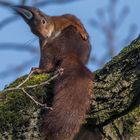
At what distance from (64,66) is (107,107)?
1.95 ft

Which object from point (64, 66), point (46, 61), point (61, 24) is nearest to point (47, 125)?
point (64, 66)

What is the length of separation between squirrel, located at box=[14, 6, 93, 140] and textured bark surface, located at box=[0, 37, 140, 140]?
2.3 inches

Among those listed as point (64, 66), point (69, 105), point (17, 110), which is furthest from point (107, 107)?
point (64, 66)

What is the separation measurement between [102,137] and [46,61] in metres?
1.21

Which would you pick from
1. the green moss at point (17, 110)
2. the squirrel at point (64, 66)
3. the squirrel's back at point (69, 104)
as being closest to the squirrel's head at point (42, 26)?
the squirrel at point (64, 66)

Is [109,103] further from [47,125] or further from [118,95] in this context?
[47,125]

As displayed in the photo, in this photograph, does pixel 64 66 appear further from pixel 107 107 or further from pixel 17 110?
pixel 107 107

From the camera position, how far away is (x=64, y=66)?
3.10 m

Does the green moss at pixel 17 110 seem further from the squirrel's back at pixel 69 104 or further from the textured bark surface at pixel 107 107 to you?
the squirrel's back at pixel 69 104

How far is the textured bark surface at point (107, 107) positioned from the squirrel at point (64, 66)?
59mm

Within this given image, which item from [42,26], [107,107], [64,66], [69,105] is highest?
[42,26]

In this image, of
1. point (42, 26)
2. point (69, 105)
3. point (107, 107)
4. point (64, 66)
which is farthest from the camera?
point (42, 26)

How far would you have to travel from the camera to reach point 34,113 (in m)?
2.68

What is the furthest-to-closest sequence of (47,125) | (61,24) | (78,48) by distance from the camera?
(61,24) < (78,48) < (47,125)
